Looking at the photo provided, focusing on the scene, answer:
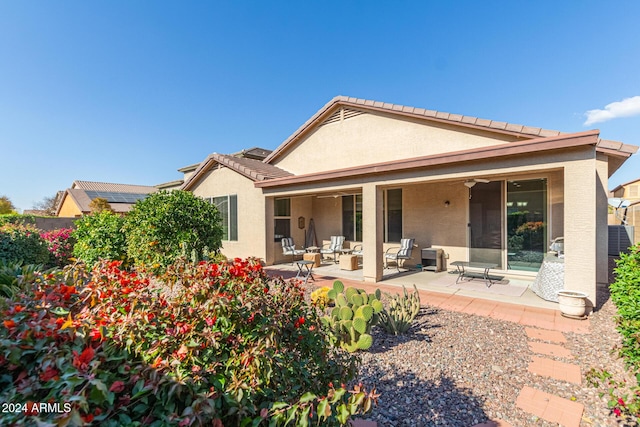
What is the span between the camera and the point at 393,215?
12328 millimetres

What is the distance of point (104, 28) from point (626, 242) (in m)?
24.7

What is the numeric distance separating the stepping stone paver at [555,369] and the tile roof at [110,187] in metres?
38.7

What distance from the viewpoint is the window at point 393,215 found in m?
12.2

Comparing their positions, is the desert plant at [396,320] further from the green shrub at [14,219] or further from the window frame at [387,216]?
the green shrub at [14,219]

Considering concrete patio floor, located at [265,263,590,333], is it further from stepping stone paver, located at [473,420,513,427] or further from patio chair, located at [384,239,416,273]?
stepping stone paver, located at [473,420,513,427]

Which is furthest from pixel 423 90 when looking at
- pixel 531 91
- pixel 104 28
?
pixel 104 28

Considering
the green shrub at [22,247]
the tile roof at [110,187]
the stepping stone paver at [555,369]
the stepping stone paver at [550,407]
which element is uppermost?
the tile roof at [110,187]

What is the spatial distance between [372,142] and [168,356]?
1163 cm

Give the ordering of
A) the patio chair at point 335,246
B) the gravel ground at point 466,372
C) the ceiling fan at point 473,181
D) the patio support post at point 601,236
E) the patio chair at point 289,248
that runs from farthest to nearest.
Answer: the patio chair at point 335,246 → the patio chair at point 289,248 → the ceiling fan at point 473,181 → the patio support post at point 601,236 → the gravel ground at point 466,372

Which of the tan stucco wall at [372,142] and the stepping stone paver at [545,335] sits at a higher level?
the tan stucco wall at [372,142]

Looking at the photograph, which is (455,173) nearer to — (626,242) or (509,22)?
(509,22)

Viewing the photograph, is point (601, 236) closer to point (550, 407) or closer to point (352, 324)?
point (550, 407)

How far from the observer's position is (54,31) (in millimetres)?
10000

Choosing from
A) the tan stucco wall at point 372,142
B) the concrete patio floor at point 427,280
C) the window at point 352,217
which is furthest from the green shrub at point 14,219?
the window at point 352,217
